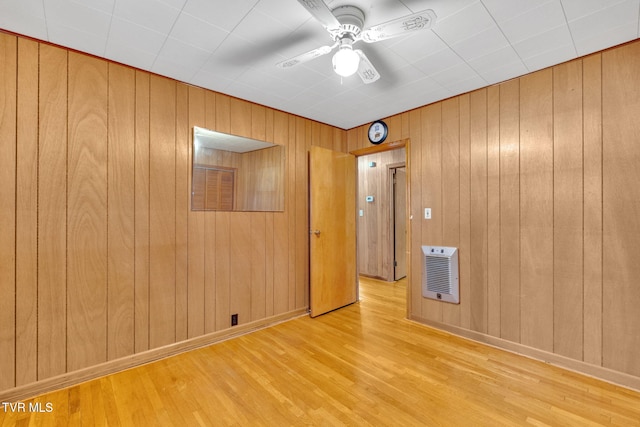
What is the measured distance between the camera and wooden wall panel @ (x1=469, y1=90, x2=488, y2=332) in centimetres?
270

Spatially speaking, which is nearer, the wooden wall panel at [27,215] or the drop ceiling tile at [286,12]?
the drop ceiling tile at [286,12]

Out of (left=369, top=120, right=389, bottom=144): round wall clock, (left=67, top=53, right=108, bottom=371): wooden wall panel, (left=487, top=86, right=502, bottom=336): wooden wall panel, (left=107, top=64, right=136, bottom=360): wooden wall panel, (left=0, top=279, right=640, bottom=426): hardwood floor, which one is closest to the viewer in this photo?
(left=0, top=279, right=640, bottom=426): hardwood floor

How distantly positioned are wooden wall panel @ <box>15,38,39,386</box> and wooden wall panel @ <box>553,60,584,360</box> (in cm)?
384

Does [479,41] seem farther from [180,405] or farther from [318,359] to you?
[180,405]

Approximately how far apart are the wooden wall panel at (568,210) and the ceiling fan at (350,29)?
5.41ft

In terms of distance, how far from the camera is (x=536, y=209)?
7.91 ft

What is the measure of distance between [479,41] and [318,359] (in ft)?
8.72

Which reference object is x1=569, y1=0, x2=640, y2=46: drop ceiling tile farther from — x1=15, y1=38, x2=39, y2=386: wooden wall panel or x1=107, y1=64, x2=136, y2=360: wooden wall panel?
x1=15, y1=38, x2=39, y2=386: wooden wall panel

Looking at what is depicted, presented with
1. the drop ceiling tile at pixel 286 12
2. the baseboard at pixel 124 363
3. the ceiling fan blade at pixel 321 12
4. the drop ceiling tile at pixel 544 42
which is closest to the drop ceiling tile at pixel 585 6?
the drop ceiling tile at pixel 544 42

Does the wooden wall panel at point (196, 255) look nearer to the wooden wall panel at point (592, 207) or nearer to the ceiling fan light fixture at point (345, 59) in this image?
the ceiling fan light fixture at point (345, 59)

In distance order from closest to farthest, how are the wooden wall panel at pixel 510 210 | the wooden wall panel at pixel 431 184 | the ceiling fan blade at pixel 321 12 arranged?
the ceiling fan blade at pixel 321 12 < the wooden wall panel at pixel 510 210 < the wooden wall panel at pixel 431 184

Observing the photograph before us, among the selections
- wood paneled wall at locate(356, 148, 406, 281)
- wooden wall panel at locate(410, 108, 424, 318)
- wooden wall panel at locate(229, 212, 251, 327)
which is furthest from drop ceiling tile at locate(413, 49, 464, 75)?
wood paneled wall at locate(356, 148, 406, 281)

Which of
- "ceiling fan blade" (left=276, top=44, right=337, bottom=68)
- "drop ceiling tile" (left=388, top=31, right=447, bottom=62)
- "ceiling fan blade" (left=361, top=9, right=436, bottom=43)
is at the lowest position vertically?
"ceiling fan blade" (left=361, top=9, right=436, bottom=43)

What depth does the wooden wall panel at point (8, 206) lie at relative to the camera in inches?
72.3
